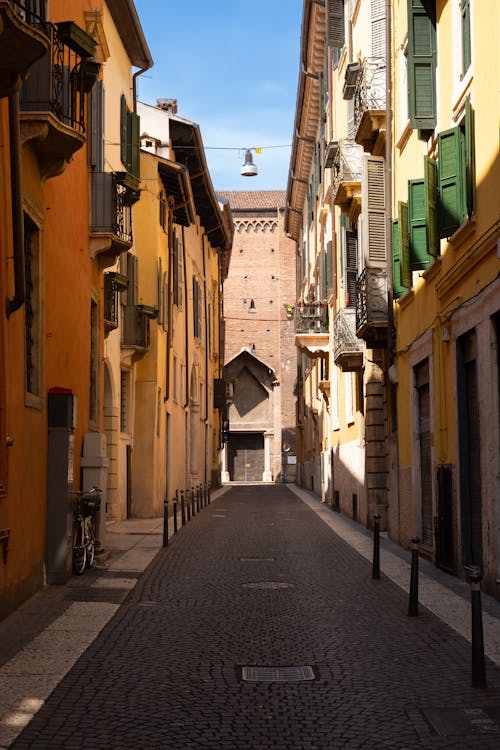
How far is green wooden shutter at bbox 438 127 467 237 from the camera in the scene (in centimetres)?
1328

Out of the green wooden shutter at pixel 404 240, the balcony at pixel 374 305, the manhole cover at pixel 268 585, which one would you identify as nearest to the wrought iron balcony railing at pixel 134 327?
the balcony at pixel 374 305

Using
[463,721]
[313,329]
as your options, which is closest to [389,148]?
[463,721]

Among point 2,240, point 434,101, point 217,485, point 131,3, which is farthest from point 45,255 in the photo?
point 217,485

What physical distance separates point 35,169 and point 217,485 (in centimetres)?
4124

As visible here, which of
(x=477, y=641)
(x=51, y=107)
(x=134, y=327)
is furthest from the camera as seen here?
(x=134, y=327)

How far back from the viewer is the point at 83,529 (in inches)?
563

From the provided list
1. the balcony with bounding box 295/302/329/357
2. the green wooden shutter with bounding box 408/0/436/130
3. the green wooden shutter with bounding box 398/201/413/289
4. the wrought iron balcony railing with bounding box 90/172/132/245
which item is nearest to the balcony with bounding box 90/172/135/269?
the wrought iron balcony railing with bounding box 90/172/132/245

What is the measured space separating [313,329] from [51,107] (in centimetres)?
2258

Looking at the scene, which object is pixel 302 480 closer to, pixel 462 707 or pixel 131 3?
pixel 131 3

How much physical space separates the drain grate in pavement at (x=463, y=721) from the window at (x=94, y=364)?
1106cm

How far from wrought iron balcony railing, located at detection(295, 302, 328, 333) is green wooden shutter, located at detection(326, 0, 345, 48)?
790 centimetres

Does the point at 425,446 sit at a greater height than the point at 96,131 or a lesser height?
lesser

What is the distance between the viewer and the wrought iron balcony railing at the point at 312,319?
3366 cm

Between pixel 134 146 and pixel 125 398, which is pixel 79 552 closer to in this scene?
pixel 134 146
